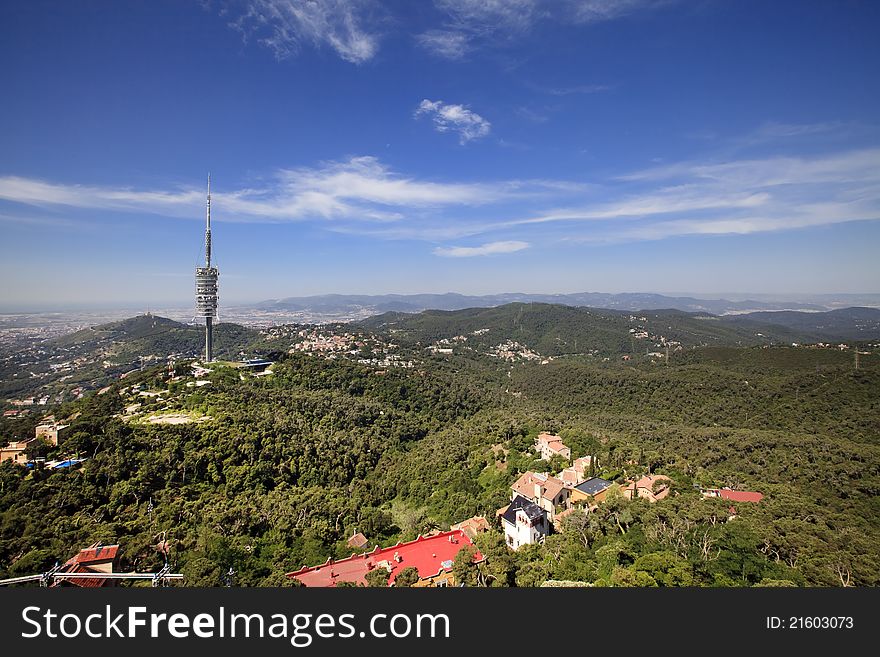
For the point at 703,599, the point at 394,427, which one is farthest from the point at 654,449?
the point at 703,599

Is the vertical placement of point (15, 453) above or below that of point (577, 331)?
below

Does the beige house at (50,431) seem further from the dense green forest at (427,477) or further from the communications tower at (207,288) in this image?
the communications tower at (207,288)

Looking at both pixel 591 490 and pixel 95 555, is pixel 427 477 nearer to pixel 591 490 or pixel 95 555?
pixel 591 490

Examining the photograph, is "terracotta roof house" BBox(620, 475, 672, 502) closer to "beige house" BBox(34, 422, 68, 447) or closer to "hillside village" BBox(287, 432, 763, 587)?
"hillside village" BBox(287, 432, 763, 587)

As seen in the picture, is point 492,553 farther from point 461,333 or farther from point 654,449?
point 461,333

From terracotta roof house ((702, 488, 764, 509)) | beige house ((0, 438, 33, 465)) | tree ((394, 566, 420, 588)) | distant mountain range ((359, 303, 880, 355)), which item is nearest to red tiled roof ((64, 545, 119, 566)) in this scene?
tree ((394, 566, 420, 588))

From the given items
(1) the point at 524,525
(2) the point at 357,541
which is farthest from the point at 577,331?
(2) the point at 357,541
